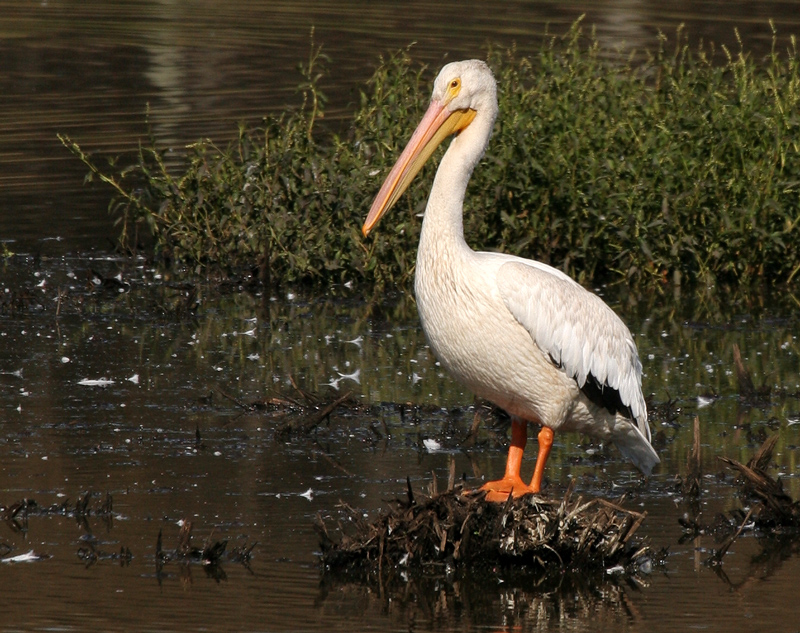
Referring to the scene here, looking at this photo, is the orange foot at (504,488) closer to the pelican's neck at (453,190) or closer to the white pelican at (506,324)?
the white pelican at (506,324)

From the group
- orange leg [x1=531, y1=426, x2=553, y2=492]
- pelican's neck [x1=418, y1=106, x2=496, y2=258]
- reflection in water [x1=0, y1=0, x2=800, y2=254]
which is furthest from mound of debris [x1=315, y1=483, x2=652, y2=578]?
reflection in water [x1=0, y1=0, x2=800, y2=254]

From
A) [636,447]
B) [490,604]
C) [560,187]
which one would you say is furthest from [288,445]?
Answer: [560,187]

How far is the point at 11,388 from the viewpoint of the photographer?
618cm

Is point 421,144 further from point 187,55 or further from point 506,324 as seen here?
point 187,55

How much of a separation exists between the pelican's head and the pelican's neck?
0.05 metres

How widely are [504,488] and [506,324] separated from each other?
1.73 ft

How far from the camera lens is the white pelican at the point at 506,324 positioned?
184 inches

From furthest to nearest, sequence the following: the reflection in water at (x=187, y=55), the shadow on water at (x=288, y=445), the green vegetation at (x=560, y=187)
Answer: the reflection in water at (x=187, y=55)
the green vegetation at (x=560, y=187)
the shadow on water at (x=288, y=445)

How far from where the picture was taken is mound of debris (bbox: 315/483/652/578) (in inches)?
166

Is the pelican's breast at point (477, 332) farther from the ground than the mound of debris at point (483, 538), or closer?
farther from the ground

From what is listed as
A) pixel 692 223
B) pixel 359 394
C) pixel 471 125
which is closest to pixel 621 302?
pixel 692 223

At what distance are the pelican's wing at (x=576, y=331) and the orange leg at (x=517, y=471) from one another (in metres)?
0.24

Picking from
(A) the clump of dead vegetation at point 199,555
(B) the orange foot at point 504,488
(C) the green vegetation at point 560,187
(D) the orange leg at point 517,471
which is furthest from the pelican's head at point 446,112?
(C) the green vegetation at point 560,187

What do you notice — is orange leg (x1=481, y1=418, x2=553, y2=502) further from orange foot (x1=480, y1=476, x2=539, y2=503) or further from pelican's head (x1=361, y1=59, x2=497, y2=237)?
pelican's head (x1=361, y1=59, x2=497, y2=237)
